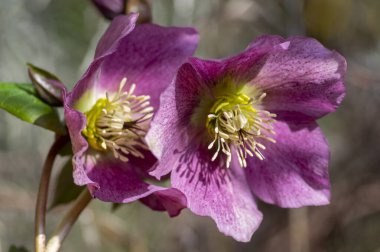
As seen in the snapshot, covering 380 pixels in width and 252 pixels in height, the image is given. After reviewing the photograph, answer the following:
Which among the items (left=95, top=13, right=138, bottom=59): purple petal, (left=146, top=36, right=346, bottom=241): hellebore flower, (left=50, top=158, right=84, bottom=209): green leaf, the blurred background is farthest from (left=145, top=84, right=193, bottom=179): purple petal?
the blurred background

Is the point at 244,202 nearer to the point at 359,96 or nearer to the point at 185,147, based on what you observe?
the point at 185,147

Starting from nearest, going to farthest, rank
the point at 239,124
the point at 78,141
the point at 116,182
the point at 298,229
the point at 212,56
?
the point at 78,141 < the point at 116,182 < the point at 239,124 < the point at 298,229 < the point at 212,56

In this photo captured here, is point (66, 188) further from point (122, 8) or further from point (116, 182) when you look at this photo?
point (122, 8)

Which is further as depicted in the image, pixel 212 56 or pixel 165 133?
pixel 212 56

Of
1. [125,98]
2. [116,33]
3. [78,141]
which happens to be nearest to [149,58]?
[125,98]

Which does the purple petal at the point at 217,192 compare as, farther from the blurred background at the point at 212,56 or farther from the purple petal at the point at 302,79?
the blurred background at the point at 212,56

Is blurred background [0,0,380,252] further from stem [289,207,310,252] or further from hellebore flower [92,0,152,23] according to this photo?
hellebore flower [92,0,152,23]

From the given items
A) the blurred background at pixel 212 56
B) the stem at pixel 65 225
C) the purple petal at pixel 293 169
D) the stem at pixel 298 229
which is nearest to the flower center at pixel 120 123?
the stem at pixel 65 225
